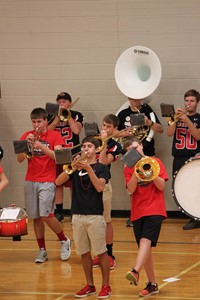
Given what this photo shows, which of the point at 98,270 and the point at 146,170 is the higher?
the point at 146,170

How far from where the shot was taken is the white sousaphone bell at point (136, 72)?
1220 centimetres

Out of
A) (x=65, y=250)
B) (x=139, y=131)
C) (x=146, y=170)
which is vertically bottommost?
(x=65, y=250)

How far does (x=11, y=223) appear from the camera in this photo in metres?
8.68

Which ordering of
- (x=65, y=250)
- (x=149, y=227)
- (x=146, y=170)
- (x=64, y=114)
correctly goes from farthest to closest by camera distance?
1. (x=64, y=114)
2. (x=65, y=250)
3. (x=149, y=227)
4. (x=146, y=170)

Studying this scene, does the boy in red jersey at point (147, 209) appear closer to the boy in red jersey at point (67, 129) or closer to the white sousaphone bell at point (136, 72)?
the white sousaphone bell at point (136, 72)

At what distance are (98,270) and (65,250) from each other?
761 millimetres

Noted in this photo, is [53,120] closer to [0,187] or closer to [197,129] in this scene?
[197,129]

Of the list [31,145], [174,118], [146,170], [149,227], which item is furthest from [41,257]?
[174,118]

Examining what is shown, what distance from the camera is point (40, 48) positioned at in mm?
13383

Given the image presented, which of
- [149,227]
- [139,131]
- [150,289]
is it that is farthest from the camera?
[139,131]

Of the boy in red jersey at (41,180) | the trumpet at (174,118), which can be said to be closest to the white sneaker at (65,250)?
the boy in red jersey at (41,180)

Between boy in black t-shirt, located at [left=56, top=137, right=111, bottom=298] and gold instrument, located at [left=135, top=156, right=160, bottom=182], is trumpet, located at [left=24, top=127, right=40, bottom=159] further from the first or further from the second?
gold instrument, located at [left=135, top=156, right=160, bottom=182]

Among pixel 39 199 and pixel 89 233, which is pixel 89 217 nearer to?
pixel 89 233

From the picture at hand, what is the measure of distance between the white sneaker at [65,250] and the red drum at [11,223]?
165cm
